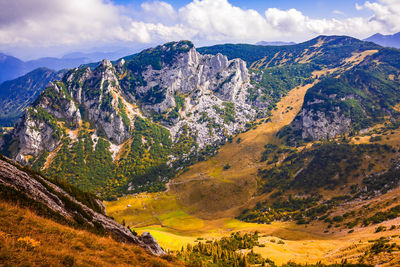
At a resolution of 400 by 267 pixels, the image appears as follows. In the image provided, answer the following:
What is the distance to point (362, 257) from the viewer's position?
35281mm

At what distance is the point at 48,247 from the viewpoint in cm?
1811

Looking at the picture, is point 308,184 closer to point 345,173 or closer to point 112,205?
point 345,173

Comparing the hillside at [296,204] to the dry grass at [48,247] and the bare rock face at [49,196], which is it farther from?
the dry grass at [48,247]

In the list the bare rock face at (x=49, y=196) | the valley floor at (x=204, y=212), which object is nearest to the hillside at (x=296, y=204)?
the valley floor at (x=204, y=212)

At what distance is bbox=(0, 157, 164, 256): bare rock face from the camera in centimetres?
2529

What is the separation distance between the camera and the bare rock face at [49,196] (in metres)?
25.3

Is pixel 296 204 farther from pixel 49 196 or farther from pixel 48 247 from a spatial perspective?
pixel 48 247

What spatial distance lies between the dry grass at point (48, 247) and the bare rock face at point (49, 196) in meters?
3.86

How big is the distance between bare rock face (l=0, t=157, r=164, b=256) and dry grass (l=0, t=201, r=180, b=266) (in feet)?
12.7

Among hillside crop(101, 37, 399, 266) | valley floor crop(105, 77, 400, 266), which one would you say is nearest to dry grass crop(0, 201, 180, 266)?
hillside crop(101, 37, 399, 266)

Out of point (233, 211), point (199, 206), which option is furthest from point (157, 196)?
point (233, 211)

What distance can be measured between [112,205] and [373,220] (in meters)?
185

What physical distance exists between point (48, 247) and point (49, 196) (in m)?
12.9

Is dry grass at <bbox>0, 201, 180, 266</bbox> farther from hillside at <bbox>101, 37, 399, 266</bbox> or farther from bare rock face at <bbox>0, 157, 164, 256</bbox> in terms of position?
hillside at <bbox>101, 37, 399, 266</bbox>
